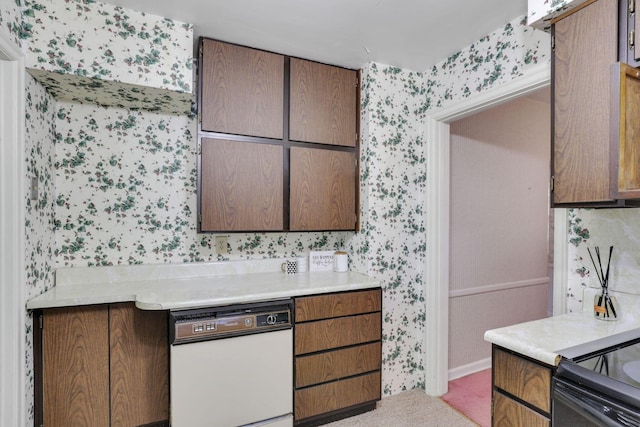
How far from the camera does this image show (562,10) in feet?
4.55

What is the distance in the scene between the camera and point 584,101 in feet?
4.28

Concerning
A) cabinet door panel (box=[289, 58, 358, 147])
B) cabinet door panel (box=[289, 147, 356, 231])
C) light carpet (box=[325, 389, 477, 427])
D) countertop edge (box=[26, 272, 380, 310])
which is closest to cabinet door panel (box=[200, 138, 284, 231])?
cabinet door panel (box=[289, 147, 356, 231])

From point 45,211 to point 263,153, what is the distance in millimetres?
1320

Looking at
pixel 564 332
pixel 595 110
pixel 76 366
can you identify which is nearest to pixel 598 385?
pixel 564 332

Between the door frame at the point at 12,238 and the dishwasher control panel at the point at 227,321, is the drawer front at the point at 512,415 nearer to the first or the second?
the dishwasher control panel at the point at 227,321

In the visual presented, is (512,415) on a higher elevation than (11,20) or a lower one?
lower

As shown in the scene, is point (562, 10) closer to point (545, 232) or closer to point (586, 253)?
point (586, 253)

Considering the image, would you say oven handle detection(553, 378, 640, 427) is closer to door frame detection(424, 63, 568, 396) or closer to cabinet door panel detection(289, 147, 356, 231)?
door frame detection(424, 63, 568, 396)

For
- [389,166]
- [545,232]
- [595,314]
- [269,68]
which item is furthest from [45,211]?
[545,232]

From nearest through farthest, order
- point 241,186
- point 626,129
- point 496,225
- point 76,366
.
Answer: point 626,129
point 76,366
point 241,186
point 496,225

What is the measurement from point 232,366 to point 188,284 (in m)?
0.61

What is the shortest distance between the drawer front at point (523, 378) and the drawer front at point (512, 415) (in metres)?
0.03

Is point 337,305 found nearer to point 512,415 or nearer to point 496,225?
point 512,415

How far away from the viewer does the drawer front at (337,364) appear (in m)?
2.03
